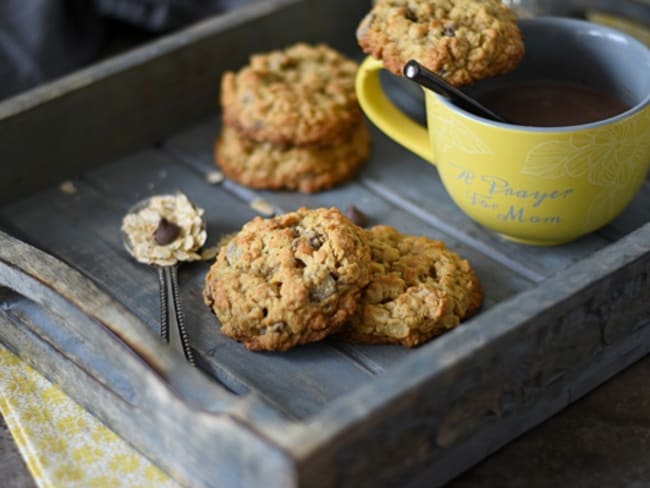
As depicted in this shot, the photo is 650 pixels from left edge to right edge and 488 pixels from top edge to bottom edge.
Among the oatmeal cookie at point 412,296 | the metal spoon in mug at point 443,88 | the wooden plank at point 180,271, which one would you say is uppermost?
the metal spoon in mug at point 443,88

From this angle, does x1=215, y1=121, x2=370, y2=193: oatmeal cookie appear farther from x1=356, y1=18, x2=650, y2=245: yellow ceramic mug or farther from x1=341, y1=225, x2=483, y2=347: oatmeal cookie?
x1=341, y1=225, x2=483, y2=347: oatmeal cookie

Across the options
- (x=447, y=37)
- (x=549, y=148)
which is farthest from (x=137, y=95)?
(x=549, y=148)

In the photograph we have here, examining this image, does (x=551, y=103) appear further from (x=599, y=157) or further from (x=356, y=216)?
(x=356, y=216)

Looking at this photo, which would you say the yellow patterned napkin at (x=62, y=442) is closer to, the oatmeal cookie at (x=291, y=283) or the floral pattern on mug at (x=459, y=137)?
the oatmeal cookie at (x=291, y=283)

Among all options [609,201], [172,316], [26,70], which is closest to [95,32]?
[26,70]

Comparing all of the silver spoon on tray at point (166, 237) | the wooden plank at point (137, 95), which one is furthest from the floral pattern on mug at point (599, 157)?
the wooden plank at point (137, 95)
